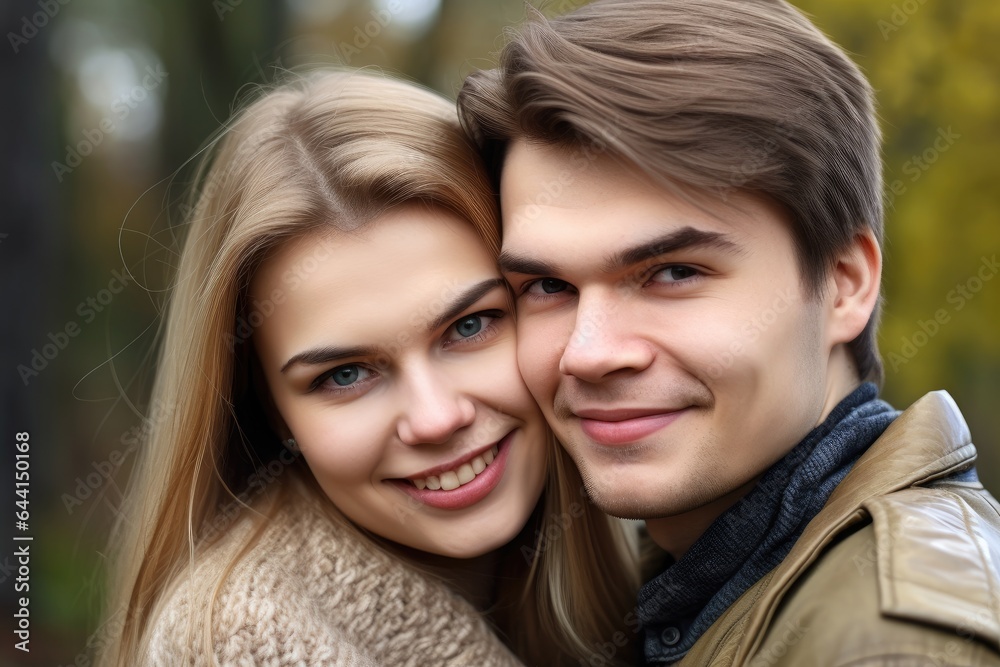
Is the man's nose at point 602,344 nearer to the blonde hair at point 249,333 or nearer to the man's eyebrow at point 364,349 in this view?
the man's eyebrow at point 364,349

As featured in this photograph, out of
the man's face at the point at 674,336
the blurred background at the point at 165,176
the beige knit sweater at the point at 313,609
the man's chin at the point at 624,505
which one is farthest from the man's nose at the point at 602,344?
the blurred background at the point at 165,176

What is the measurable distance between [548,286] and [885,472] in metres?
0.97

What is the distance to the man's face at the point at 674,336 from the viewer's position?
2.23 metres

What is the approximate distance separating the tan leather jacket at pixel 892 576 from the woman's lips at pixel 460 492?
762 mm

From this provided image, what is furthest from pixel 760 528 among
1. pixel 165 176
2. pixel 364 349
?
pixel 165 176

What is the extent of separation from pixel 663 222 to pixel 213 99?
22.4ft

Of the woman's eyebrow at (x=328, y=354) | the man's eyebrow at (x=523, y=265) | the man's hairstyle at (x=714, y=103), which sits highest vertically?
the man's hairstyle at (x=714, y=103)

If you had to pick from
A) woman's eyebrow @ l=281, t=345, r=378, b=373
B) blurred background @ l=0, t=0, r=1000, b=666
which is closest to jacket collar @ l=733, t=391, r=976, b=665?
woman's eyebrow @ l=281, t=345, r=378, b=373

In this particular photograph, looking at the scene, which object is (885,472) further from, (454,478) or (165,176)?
(165,176)

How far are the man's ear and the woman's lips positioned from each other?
1.00m

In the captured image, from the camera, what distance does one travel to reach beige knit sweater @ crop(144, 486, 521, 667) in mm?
2348

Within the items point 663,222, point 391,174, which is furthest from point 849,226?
point 391,174

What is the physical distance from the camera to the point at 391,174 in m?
2.60

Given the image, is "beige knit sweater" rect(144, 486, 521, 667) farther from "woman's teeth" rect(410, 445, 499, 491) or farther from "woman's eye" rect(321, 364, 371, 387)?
"woman's eye" rect(321, 364, 371, 387)
